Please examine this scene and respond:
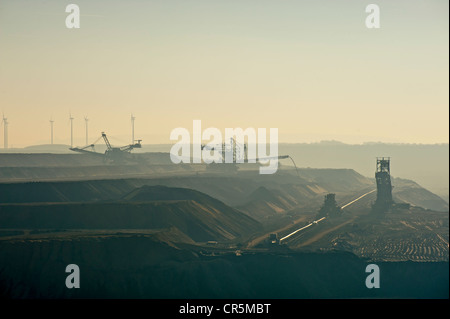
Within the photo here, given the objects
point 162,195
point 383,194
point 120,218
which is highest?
point 162,195

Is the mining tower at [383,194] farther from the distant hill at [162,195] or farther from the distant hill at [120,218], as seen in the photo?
the distant hill at [120,218]

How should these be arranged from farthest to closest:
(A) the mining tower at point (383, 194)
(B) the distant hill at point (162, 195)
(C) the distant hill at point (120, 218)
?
(A) the mining tower at point (383, 194) → (B) the distant hill at point (162, 195) → (C) the distant hill at point (120, 218)

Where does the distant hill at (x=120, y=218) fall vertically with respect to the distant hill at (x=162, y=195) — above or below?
below

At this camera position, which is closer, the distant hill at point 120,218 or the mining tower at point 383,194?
the distant hill at point 120,218

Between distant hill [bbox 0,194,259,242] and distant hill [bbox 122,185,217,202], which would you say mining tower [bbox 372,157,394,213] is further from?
distant hill [bbox 0,194,259,242]

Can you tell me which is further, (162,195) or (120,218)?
(162,195)

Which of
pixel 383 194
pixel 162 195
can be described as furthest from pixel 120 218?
pixel 383 194

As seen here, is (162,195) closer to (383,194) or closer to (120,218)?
(120,218)

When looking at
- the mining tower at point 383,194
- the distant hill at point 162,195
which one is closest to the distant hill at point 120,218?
the distant hill at point 162,195

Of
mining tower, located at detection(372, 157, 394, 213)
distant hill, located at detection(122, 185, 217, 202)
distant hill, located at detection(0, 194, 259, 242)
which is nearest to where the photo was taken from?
distant hill, located at detection(0, 194, 259, 242)

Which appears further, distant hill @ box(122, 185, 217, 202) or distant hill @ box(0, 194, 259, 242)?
distant hill @ box(122, 185, 217, 202)

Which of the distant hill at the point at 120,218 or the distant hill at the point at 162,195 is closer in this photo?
the distant hill at the point at 120,218

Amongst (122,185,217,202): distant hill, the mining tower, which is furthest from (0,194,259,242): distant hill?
the mining tower

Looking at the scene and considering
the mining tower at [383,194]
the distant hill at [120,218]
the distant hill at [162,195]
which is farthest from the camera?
the mining tower at [383,194]
